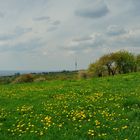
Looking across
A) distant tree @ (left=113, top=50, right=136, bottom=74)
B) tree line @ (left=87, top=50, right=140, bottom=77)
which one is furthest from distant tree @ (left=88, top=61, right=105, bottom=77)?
distant tree @ (left=113, top=50, right=136, bottom=74)

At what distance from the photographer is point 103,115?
55.3 ft

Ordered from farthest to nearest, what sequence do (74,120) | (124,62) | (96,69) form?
1. (96,69)
2. (124,62)
3. (74,120)

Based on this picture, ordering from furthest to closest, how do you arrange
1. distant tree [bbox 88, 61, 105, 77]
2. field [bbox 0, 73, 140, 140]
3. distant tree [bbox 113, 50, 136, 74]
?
distant tree [bbox 88, 61, 105, 77] → distant tree [bbox 113, 50, 136, 74] → field [bbox 0, 73, 140, 140]

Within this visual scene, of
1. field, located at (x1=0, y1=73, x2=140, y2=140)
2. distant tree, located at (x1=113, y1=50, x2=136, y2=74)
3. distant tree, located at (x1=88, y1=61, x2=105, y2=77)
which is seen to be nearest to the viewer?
field, located at (x1=0, y1=73, x2=140, y2=140)

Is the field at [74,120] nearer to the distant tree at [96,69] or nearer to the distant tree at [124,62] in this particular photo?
the distant tree at [124,62]

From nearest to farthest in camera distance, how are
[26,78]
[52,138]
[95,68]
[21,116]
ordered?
[52,138], [21,116], [26,78], [95,68]

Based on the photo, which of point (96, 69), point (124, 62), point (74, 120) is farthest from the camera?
point (96, 69)

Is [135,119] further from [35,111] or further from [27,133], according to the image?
[35,111]

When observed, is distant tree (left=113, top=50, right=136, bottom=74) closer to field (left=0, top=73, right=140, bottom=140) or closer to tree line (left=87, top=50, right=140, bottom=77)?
tree line (left=87, top=50, right=140, bottom=77)

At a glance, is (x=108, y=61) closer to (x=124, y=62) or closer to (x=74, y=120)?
(x=124, y=62)

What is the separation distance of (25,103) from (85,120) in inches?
313

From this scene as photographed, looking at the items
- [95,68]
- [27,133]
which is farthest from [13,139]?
[95,68]

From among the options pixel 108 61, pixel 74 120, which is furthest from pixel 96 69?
pixel 74 120

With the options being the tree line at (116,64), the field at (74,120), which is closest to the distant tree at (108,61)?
the tree line at (116,64)
